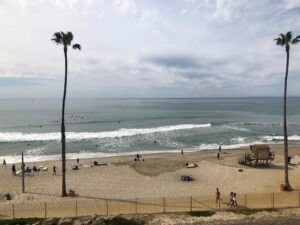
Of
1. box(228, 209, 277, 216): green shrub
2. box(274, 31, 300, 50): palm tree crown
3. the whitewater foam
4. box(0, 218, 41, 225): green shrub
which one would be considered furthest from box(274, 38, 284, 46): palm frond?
the whitewater foam

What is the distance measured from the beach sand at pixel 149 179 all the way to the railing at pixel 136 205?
76.0 inches

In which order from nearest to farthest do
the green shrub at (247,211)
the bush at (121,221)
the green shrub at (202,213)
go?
the bush at (121,221)
the green shrub at (202,213)
the green shrub at (247,211)

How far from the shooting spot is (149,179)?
38031mm

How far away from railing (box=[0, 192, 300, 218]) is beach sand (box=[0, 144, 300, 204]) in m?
1.93

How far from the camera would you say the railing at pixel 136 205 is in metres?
25.5

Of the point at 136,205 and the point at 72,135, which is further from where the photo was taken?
the point at 72,135

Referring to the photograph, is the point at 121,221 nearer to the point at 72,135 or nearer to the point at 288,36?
the point at 288,36

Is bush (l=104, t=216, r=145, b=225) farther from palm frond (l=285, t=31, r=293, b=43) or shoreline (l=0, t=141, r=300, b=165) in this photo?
shoreline (l=0, t=141, r=300, b=165)

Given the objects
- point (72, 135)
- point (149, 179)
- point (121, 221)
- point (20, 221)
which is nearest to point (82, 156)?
point (149, 179)

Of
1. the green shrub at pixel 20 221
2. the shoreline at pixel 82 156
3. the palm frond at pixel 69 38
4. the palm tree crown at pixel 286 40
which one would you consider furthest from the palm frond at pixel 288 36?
the shoreline at pixel 82 156

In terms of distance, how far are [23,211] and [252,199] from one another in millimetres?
17318

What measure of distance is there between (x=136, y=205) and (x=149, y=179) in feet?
37.0

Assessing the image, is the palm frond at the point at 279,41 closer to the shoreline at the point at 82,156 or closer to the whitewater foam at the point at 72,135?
the shoreline at the point at 82,156

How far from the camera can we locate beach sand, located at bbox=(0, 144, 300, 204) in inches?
1273
